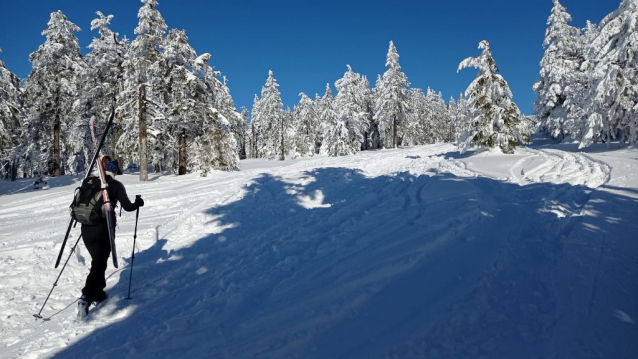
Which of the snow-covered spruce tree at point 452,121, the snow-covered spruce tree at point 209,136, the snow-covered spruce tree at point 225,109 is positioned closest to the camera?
the snow-covered spruce tree at point 209,136

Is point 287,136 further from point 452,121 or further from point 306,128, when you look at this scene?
point 452,121

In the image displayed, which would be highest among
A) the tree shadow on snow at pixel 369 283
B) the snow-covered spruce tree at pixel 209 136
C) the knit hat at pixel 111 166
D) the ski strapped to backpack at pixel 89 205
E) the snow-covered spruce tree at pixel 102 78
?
the snow-covered spruce tree at pixel 102 78

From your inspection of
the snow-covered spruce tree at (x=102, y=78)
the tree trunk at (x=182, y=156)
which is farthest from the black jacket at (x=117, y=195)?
the snow-covered spruce tree at (x=102, y=78)

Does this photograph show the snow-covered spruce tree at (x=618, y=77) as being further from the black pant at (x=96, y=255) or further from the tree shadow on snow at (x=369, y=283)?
the black pant at (x=96, y=255)

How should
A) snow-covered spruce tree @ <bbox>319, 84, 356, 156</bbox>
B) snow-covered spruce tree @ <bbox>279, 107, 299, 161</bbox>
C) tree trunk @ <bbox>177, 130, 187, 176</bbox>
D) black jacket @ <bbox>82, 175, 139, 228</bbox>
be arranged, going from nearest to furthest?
black jacket @ <bbox>82, 175, 139, 228</bbox>, tree trunk @ <bbox>177, 130, 187, 176</bbox>, snow-covered spruce tree @ <bbox>319, 84, 356, 156</bbox>, snow-covered spruce tree @ <bbox>279, 107, 299, 161</bbox>

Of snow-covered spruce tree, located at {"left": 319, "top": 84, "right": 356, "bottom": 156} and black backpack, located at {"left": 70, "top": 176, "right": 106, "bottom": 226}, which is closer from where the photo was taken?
black backpack, located at {"left": 70, "top": 176, "right": 106, "bottom": 226}

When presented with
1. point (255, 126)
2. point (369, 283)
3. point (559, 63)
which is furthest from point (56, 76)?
point (255, 126)

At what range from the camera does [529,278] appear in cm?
475

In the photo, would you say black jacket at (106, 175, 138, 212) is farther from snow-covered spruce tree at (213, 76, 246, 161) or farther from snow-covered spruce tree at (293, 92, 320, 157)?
snow-covered spruce tree at (293, 92, 320, 157)

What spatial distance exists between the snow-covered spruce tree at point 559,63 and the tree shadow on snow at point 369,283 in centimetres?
2777

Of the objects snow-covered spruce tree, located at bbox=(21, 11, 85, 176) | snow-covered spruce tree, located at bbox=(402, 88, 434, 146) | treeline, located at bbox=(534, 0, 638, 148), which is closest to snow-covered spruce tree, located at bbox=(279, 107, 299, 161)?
snow-covered spruce tree, located at bbox=(402, 88, 434, 146)

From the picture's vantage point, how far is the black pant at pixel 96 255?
16.5ft

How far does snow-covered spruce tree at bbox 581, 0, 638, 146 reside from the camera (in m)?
19.3

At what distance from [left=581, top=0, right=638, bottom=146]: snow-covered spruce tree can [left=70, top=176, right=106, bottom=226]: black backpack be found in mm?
24849
